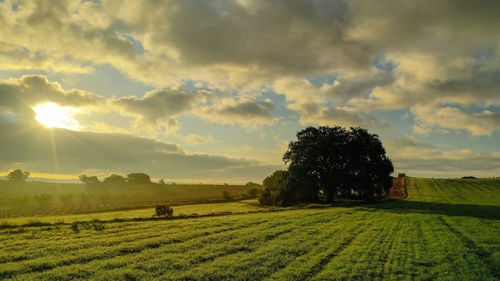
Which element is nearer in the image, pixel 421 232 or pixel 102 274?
pixel 102 274

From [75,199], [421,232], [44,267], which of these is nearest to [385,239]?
[421,232]

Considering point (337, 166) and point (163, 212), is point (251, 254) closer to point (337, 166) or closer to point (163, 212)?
point (163, 212)

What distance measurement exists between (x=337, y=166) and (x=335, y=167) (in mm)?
590

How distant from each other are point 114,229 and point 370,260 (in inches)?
909

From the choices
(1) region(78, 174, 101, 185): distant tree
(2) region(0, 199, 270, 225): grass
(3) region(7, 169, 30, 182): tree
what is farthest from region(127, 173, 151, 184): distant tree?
→ (2) region(0, 199, 270, 225): grass

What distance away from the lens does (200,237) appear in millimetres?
22047

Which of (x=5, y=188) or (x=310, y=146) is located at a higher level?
(x=310, y=146)

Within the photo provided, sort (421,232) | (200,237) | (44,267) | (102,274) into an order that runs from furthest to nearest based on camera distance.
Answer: (421,232) → (200,237) → (44,267) → (102,274)

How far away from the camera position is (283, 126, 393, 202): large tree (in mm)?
64375

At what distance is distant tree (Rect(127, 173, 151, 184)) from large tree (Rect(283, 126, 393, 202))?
446 feet

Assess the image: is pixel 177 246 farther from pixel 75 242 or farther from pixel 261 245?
pixel 75 242

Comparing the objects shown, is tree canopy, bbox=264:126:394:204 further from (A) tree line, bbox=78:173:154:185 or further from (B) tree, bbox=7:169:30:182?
(B) tree, bbox=7:169:30:182

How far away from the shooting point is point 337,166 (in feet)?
215

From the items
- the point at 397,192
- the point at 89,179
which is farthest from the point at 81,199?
the point at 397,192
